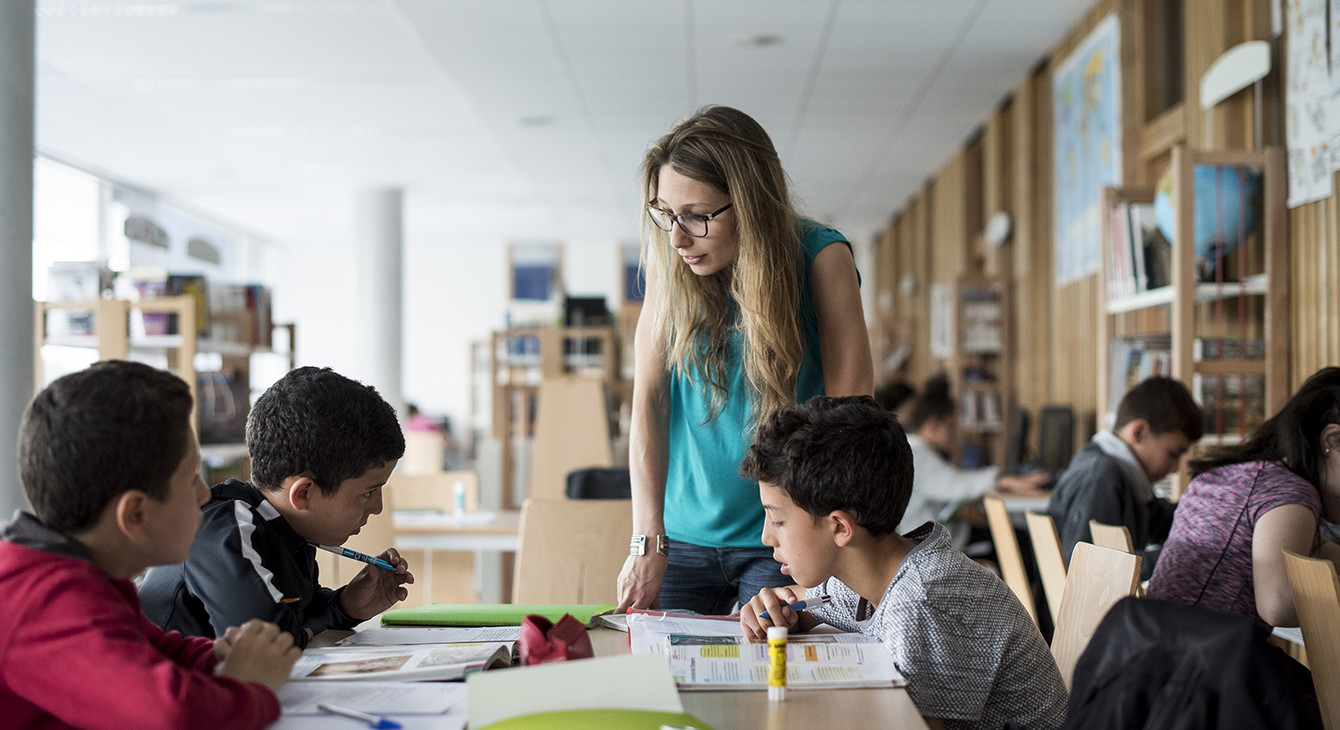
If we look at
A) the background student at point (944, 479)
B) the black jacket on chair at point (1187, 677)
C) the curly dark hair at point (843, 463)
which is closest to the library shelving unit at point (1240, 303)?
the background student at point (944, 479)

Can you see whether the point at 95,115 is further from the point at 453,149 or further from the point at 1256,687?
the point at 1256,687

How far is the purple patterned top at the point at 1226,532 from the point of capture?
6.14 feet

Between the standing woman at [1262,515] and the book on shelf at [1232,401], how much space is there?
132 centimetres

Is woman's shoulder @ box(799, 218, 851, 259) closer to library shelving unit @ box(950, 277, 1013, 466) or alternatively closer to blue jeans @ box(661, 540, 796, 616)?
blue jeans @ box(661, 540, 796, 616)

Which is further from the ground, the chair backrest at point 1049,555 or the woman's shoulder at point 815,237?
the woman's shoulder at point 815,237

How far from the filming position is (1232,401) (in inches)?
130

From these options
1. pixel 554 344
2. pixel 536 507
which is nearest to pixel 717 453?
pixel 536 507

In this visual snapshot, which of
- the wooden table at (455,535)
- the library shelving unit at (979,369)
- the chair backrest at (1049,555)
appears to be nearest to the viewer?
the chair backrest at (1049,555)

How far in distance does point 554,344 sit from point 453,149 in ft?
8.52

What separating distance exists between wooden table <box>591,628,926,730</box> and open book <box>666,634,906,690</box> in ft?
0.07

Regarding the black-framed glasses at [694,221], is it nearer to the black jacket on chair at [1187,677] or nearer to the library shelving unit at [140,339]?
the black jacket on chair at [1187,677]

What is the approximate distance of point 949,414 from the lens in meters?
4.61

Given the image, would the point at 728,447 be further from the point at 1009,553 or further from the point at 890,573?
the point at 1009,553

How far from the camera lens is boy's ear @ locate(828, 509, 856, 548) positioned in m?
1.34
